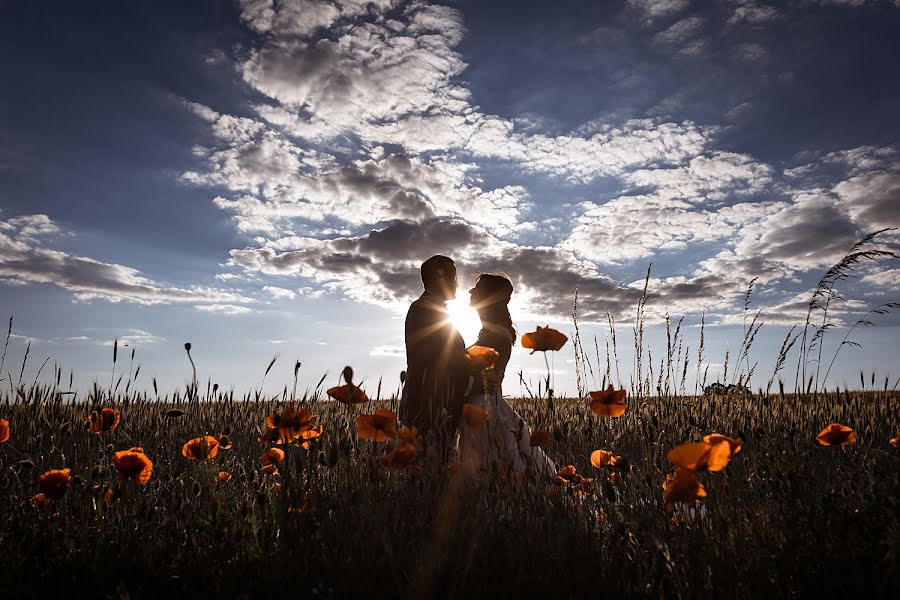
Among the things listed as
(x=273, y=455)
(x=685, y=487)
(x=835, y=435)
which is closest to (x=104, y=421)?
(x=273, y=455)

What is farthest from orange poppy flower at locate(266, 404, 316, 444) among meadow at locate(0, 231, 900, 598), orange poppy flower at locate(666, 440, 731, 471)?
orange poppy flower at locate(666, 440, 731, 471)

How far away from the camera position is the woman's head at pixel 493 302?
4.61 m

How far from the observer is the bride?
12.6ft

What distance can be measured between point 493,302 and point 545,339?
1.48m

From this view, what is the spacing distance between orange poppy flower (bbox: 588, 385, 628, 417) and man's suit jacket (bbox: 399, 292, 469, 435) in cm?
119

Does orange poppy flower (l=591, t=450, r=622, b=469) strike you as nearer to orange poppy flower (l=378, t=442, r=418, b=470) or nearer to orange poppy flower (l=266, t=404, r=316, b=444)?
orange poppy flower (l=378, t=442, r=418, b=470)

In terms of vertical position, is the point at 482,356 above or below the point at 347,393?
above

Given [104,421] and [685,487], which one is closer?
[685,487]

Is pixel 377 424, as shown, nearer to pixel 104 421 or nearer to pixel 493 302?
pixel 104 421

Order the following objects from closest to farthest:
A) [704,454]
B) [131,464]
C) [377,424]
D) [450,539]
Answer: [704,454], [450,539], [131,464], [377,424]

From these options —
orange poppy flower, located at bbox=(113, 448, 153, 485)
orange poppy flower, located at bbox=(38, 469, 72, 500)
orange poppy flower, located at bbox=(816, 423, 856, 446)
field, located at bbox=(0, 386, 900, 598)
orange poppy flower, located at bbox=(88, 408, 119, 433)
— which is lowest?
field, located at bbox=(0, 386, 900, 598)

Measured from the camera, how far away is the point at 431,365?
4.01 metres

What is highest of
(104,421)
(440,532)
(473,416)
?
(473,416)

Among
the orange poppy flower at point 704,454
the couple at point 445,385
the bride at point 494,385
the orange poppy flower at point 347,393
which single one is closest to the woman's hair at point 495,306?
the bride at point 494,385
